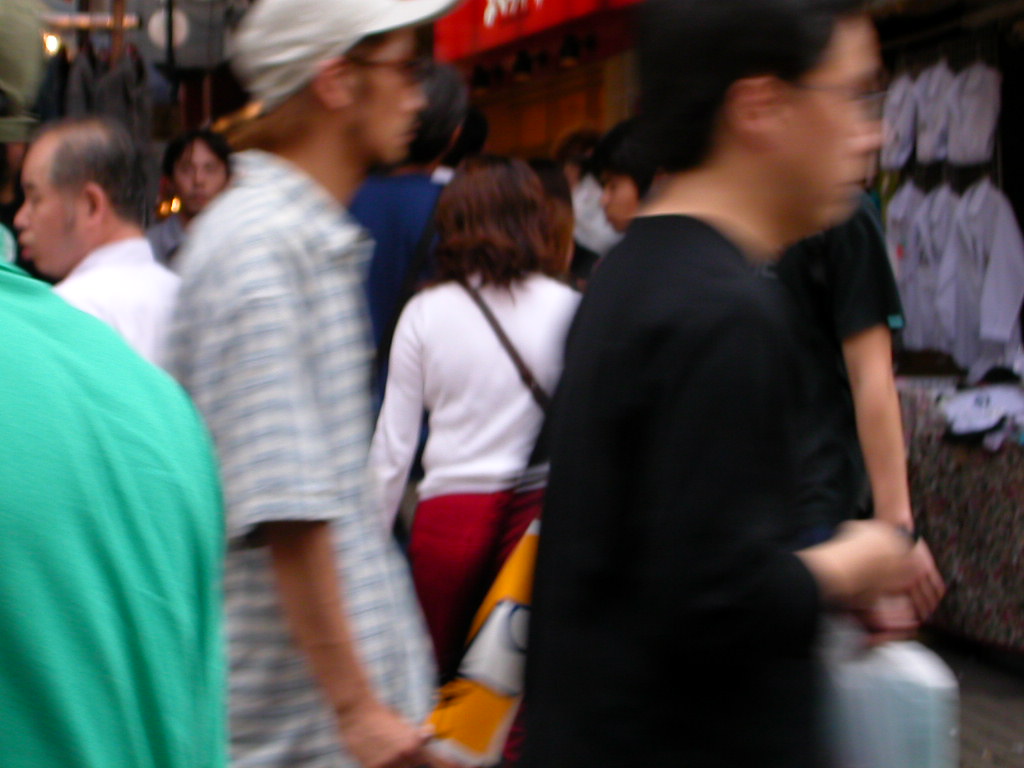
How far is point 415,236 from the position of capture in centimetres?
385

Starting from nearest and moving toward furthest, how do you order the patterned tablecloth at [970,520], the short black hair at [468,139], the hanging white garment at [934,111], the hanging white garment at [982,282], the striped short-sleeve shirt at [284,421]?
the striped short-sleeve shirt at [284,421]
the short black hair at [468,139]
the patterned tablecloth at [970,520]
the hanging white garment at [982,282]
the hanging white garment at [934,111]

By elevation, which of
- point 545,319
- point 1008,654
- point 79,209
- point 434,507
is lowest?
point 1008,654

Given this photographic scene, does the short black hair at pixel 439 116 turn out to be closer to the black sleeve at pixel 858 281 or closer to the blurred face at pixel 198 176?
the black sleeve at pixel 858 281

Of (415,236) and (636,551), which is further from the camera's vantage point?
(415,236)

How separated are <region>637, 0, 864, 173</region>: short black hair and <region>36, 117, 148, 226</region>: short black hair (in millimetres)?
2402

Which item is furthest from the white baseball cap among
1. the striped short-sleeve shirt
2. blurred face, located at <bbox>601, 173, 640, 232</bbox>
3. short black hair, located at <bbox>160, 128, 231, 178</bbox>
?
short black hair, located at <bbox>160, 128, 231, 178</bbox>

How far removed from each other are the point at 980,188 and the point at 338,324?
5449mm

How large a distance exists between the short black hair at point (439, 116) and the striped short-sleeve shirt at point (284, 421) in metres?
1.77

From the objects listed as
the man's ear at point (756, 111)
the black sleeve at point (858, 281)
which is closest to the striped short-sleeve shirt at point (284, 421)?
the man's ear at point (756, 111)

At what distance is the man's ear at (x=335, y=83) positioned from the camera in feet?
7.41

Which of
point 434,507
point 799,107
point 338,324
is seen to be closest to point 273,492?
point 338,324

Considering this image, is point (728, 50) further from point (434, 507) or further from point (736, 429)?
point (434, 507)

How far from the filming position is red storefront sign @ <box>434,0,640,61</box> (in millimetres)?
7844

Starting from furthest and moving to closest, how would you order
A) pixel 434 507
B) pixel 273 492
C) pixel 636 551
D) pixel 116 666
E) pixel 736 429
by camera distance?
pixel 434 507
pixel 273 492
pixel 636 551
pixel 736 429
pixel 116 666
